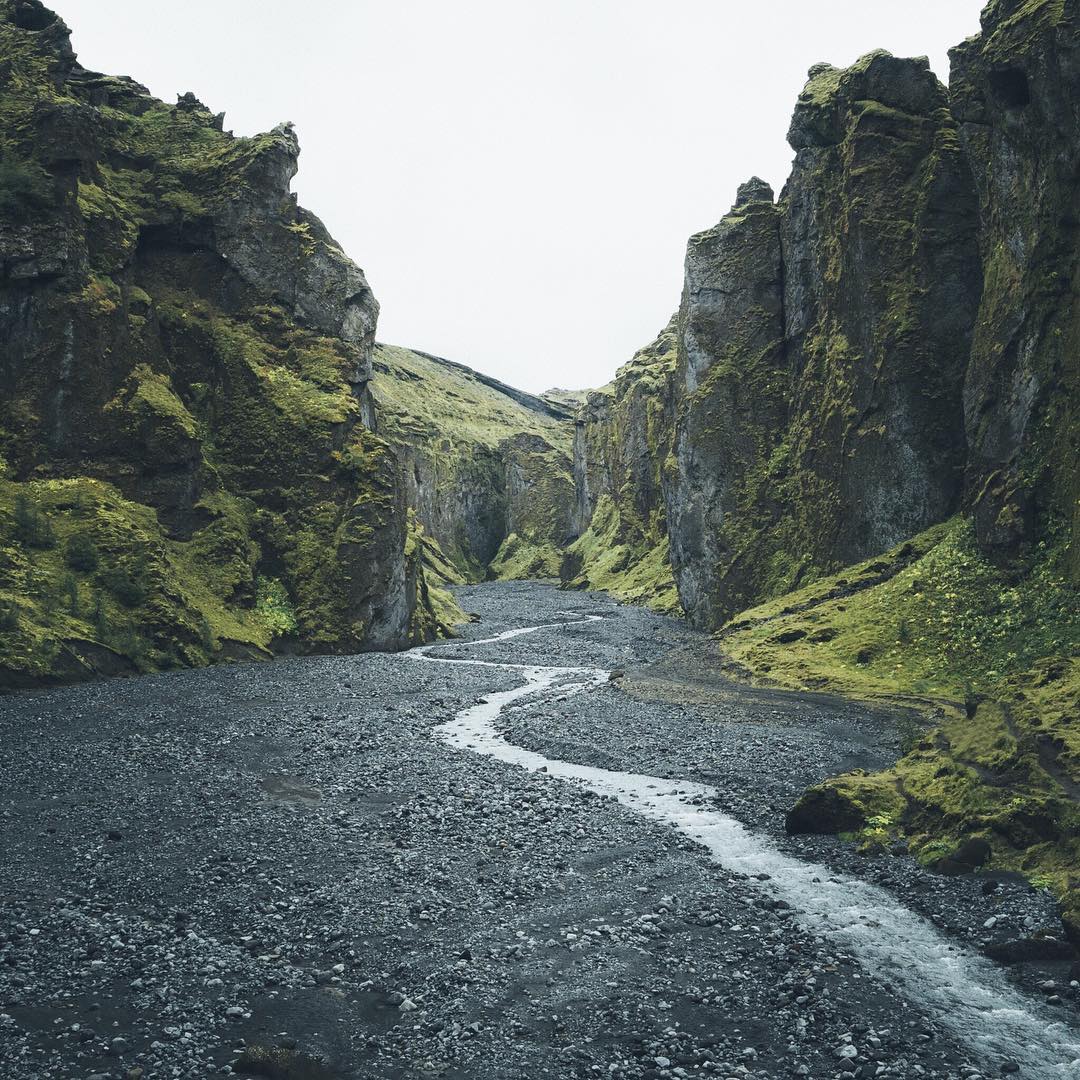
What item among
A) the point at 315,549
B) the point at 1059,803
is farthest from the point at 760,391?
the point at 1059,803

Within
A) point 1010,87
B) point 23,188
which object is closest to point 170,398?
point 23,188

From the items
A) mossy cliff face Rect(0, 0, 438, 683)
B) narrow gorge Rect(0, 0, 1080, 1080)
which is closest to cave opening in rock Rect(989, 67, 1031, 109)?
narrow gorge Rect(0, 0, 1080, 1080)

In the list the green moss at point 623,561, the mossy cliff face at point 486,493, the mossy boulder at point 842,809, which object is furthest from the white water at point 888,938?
the mossy cliff face at point 486,493

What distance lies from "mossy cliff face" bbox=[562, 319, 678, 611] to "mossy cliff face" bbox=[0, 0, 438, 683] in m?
44.2

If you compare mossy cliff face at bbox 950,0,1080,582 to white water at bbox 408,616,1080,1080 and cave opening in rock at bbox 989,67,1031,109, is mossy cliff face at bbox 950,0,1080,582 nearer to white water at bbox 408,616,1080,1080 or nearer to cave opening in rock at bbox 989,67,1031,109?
cave opening in rock at bbox 989,67,1031,109

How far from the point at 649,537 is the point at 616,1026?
368 ft

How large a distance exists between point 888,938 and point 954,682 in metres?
22.6

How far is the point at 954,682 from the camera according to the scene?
34062 millimetres

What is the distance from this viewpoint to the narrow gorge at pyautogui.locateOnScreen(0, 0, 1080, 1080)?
491 inches

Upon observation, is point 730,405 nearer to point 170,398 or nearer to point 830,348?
point 830,348

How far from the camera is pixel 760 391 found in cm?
6838

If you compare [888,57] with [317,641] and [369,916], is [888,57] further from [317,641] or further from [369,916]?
[369,916]

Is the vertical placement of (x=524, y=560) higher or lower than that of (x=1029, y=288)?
lower

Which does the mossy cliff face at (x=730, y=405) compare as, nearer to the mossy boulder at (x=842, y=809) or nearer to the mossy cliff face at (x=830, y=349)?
the mossy cliff face at (x=830, y=349)
